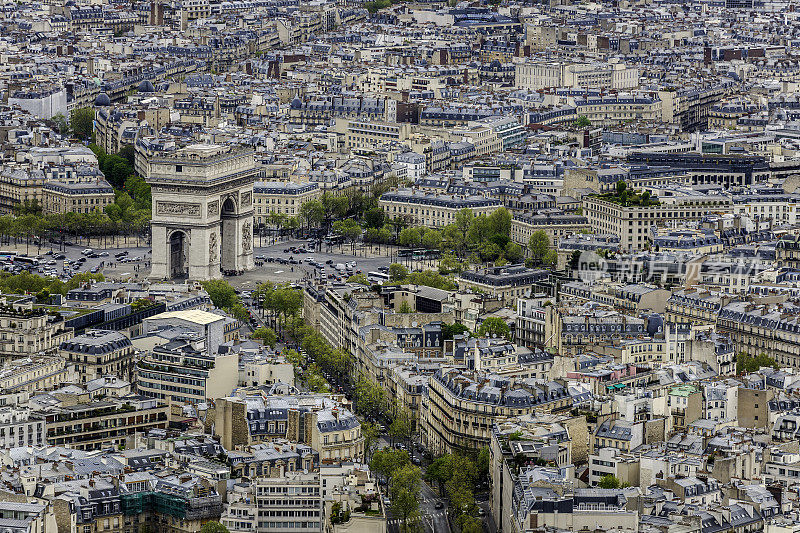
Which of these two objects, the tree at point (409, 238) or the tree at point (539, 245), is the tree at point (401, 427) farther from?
the tree at point (409, 238)

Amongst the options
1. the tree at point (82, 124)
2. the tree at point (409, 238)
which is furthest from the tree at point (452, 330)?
the tree at point (82, 124)

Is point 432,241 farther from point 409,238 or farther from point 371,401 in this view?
point 371,401

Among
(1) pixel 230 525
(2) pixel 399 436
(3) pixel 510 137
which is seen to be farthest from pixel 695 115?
(1) pixel 230 525

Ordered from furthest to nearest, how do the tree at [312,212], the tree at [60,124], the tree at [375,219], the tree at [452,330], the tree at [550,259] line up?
the tree at [60,124]
the tree at [375,219]
the tree at [312,212]
the tree at [550,259]
the tree at [452,330]

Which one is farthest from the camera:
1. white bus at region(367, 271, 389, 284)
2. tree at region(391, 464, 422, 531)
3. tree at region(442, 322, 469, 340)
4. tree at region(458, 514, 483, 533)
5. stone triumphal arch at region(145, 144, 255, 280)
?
stone triumphal arch at region(145, 144, 255, 280)

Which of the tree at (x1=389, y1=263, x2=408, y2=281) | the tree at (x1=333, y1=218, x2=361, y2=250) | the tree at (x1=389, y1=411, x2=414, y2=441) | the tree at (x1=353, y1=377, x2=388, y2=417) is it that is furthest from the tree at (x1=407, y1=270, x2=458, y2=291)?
the tree at (x1=389, y1=411, x2=414, y2=441)

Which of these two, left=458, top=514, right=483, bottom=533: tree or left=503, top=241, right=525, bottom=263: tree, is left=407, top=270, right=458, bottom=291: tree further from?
left=458, top=514, right=483, bottom=533: tree
